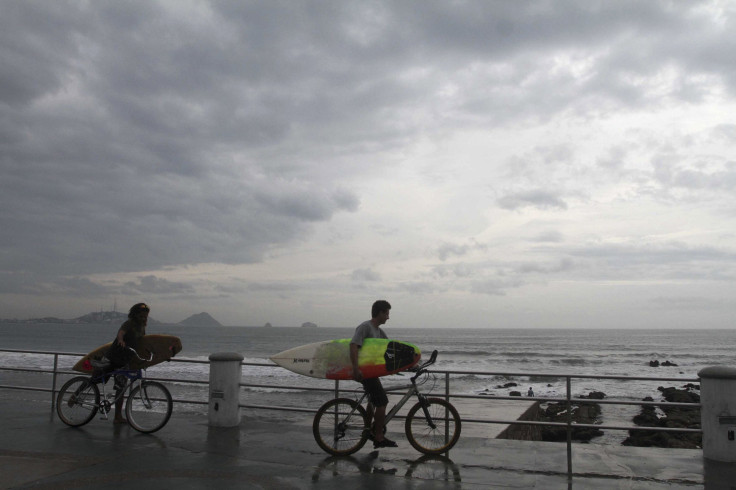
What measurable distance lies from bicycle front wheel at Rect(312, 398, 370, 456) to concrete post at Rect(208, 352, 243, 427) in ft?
6.86

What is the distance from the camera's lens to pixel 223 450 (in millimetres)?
6859

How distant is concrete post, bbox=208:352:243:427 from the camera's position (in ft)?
27.4

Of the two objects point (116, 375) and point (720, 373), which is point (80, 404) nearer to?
point (116, 375)

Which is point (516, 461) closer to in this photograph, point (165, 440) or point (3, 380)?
point (165, 440)

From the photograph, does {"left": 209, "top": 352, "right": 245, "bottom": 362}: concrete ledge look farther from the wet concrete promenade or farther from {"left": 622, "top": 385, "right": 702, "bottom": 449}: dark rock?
{"left": 622, "top": 385, "right": 702, "bottom": 449}: dark rock

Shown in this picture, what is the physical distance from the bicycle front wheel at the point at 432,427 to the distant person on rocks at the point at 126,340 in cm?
416

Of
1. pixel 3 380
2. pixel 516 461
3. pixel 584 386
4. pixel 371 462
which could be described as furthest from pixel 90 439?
pixel 584 386

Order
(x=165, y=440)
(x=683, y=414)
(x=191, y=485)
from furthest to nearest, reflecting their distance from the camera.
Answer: (x=683, y=414), (x=165, y=440), (x=191, y=485)

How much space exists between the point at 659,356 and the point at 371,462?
2541 inches

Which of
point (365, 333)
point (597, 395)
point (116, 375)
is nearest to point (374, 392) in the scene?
point (365, 333)

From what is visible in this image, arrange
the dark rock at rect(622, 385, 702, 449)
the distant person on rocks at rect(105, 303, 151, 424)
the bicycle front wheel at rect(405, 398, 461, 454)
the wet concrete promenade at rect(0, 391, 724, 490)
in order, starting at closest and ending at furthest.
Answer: the wet concrete promenade at rect(0, 391, 724, 490), the bicycle front wheel at rect(405, 398, 461, 454), the distant person on rocks at rect(105, 303, 151, 424), the dark rock at rect(622, 385, 702, 449)

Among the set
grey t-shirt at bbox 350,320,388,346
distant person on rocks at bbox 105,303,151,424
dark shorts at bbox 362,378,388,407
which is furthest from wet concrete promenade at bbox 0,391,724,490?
grey t-shirt at bbox 350,320,388,346

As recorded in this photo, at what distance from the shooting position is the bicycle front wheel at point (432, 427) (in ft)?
22.2

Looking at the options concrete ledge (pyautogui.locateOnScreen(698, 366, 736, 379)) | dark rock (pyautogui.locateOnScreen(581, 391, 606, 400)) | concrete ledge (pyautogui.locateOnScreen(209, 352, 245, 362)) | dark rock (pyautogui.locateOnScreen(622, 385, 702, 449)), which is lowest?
dark rock (pyautogui.locateOnScreen(581, 391, 606, 400))
